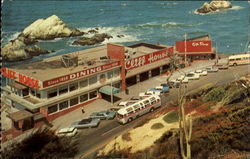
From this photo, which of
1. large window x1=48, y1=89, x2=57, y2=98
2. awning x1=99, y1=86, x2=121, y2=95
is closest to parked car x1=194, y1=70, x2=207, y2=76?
awning x1=99, y1=86, x2=121, y2=95

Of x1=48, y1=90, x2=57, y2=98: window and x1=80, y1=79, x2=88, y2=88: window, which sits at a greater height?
x1=80, y1=79, x2=88, y2=88: window

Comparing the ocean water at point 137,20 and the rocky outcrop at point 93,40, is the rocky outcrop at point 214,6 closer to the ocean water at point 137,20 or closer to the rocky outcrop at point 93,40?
the ocean water at point 137,20

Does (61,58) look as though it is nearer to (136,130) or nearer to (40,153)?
(136,130)

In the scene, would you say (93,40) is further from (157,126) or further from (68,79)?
(157,126)

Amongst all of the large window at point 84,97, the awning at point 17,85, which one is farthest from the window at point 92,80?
the awning at point 17,85

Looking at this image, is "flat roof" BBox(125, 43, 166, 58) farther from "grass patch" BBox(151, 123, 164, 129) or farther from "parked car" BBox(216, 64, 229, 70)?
"grass patch" BBox(151, 123, 164, 129)

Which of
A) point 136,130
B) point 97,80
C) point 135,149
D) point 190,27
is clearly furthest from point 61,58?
point 190,27
